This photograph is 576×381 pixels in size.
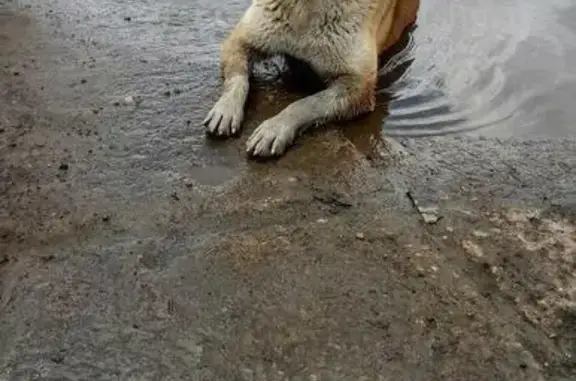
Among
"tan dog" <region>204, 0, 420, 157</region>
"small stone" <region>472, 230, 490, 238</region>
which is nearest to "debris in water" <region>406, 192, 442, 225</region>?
"small stone" <region>472, 230, 490, 238</region>

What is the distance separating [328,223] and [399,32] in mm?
2753

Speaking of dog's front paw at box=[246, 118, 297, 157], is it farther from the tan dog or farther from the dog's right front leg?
the tan dog

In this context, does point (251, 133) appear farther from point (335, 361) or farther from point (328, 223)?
point (335, 361)

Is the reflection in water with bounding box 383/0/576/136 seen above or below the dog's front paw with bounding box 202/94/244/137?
above

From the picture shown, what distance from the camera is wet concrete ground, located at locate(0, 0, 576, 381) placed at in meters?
3.61

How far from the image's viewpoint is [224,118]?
5.19 m

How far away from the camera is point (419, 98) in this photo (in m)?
5.93

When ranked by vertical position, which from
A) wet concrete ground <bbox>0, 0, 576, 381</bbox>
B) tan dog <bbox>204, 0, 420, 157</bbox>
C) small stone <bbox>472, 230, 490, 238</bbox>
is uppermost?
tan dog <bbox>204, 0, 420, 157</bbox>

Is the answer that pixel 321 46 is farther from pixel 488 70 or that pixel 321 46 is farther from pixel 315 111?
pixel 488 70

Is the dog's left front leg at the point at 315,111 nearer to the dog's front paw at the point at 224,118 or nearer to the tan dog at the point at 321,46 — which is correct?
the tan dog at the point at 321,46

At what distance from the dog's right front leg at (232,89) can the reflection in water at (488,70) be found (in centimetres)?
96

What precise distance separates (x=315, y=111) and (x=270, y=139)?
532mm

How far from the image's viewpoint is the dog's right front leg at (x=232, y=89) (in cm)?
516

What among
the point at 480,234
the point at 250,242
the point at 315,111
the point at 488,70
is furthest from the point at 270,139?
the point at 488,70
